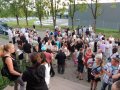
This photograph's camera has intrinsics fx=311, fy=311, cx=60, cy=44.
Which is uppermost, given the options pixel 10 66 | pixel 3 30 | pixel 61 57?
pixel 10 66

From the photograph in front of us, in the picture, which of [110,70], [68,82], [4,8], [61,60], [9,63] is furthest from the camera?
[4,8]

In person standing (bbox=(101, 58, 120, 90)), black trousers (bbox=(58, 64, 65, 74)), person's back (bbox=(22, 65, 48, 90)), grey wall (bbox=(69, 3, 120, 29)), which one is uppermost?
person's back (bbox=(22, 65, 48, 90))

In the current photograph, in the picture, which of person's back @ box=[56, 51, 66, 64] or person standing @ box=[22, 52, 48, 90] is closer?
person standing @ box=[22, 52, 48, 90]

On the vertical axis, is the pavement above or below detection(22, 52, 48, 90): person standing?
below

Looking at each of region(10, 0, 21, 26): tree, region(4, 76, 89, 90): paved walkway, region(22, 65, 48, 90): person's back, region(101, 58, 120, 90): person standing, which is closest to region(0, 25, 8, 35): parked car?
region(10, 0, 21, 26): tree

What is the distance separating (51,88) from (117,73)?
3.86m

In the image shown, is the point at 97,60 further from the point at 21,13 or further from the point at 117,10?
the point at 21,13

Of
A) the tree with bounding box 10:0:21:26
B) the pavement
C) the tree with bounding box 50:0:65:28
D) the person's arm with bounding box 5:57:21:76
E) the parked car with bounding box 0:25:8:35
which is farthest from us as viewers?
the tree with bounding box 10:0:21:26

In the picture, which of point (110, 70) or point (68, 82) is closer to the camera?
point (110, 70)

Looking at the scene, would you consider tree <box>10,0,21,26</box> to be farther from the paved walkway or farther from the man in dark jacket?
the paved walkway

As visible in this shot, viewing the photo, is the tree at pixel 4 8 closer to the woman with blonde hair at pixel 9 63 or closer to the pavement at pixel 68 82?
the pavement at pixel 68 82

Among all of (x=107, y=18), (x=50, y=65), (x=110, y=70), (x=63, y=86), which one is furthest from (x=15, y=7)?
(x=110, y=70)

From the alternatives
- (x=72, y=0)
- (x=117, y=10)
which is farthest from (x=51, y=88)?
(x=117, y=10)

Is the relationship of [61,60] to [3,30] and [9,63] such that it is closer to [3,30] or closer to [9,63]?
[9,63]
